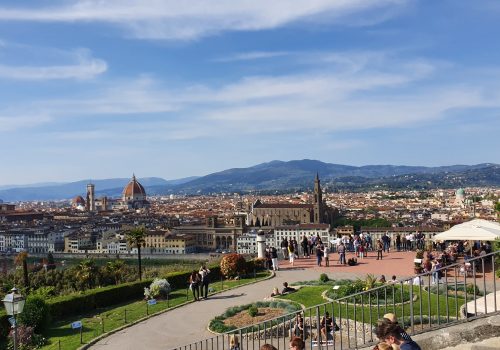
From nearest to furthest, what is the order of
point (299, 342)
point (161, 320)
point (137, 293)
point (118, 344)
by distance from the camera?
point (299, 342) < point (118, 344) < point (161, 320) < point (137, 293)

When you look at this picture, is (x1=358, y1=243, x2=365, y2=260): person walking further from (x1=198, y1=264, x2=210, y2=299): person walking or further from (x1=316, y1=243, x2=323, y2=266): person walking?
(x1=198, y1=264, x2=210, y2=299): person walking

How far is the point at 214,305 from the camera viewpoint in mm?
15742

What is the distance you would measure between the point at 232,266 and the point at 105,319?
5413mm

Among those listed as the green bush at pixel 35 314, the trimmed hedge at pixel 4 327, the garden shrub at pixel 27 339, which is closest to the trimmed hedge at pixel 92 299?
the trimmed hedge at pixel 4 327

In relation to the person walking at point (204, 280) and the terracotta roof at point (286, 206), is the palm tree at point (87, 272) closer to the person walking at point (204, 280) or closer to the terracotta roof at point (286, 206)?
the person walking at point (204, 280)

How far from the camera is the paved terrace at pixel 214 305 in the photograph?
12.8m

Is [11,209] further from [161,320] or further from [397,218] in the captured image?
[161,320]

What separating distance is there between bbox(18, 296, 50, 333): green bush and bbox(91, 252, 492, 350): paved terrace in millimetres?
2560

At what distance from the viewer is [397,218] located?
118m

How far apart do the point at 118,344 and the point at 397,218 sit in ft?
362

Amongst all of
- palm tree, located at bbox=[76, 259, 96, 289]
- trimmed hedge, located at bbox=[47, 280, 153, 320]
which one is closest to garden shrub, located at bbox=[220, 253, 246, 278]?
trimmed hedge, located at bbox=[47, 280, 153, 320]

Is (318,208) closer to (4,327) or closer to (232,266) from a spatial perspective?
(232,266)

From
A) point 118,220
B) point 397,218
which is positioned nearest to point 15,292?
point 397,218

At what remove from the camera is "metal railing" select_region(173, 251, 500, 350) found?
25.5ft
